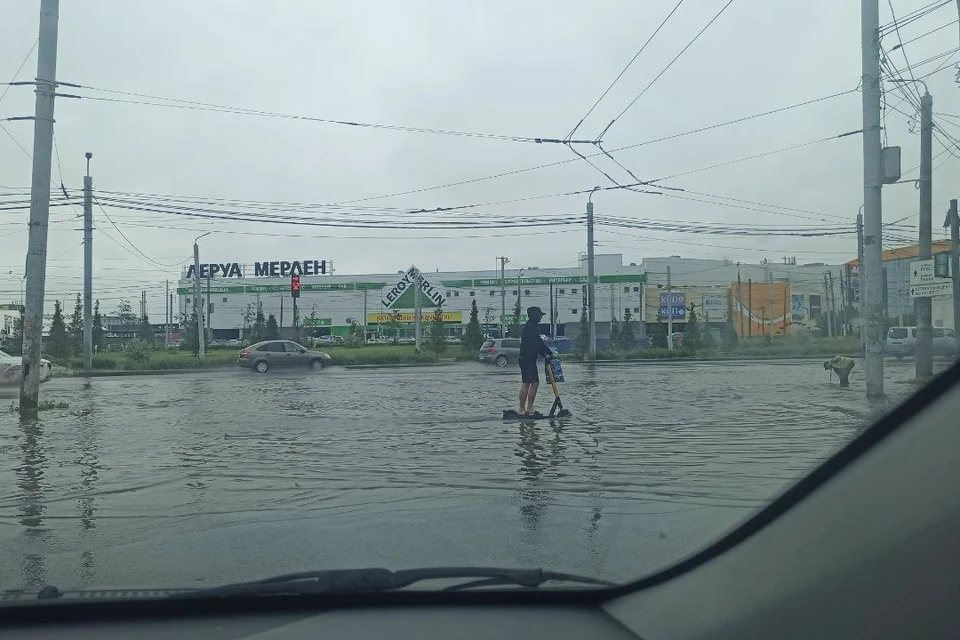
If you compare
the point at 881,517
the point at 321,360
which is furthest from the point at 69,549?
the point at 321,360

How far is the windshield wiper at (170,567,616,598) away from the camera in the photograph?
364cm

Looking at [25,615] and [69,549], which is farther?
[69,549]

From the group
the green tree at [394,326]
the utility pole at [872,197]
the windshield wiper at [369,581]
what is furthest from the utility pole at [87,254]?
the windshield wiper at [369,581]

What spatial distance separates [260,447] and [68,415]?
7.86m

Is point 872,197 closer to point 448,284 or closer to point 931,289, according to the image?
point 931,289

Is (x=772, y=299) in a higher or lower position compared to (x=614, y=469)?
higher

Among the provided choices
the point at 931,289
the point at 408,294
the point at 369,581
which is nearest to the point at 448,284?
the point at 408,294

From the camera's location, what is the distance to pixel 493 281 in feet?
276

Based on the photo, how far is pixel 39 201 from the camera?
18875mm

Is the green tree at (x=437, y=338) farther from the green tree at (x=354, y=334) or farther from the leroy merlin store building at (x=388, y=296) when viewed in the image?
the green tree at (x=354, y=334)

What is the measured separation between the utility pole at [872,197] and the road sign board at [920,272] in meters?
1.15

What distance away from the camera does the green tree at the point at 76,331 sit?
1832 inches

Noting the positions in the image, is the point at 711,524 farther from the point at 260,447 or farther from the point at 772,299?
the point at 772,299

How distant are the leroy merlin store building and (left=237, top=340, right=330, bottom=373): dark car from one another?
16548mm
